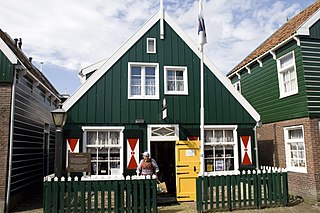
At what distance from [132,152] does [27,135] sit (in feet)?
14.0

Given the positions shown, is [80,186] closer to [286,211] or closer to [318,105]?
[286,211]

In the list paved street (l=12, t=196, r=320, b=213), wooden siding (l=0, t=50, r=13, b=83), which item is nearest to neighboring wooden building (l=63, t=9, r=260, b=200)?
paved street (l=12, t=196, r=320, b=213)

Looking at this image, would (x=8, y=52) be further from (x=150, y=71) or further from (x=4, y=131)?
(x=150, y=71)

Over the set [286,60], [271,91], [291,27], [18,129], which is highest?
[291,27]

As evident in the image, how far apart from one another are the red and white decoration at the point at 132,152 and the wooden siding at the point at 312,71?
6.48 metres

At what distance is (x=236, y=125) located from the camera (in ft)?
38.1

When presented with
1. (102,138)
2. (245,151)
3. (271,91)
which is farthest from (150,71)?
(271,91)

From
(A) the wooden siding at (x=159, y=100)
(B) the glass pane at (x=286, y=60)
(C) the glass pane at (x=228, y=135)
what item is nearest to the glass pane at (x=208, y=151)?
(C) the glass pane at (x=228, y=135)

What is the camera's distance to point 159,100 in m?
11.2

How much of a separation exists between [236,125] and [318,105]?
308 centimetres

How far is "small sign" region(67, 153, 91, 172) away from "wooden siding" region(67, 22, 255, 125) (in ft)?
5.06

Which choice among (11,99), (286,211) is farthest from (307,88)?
(11,99)

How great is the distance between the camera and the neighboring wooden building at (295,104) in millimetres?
10836

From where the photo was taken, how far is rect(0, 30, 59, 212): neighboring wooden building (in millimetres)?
9297
